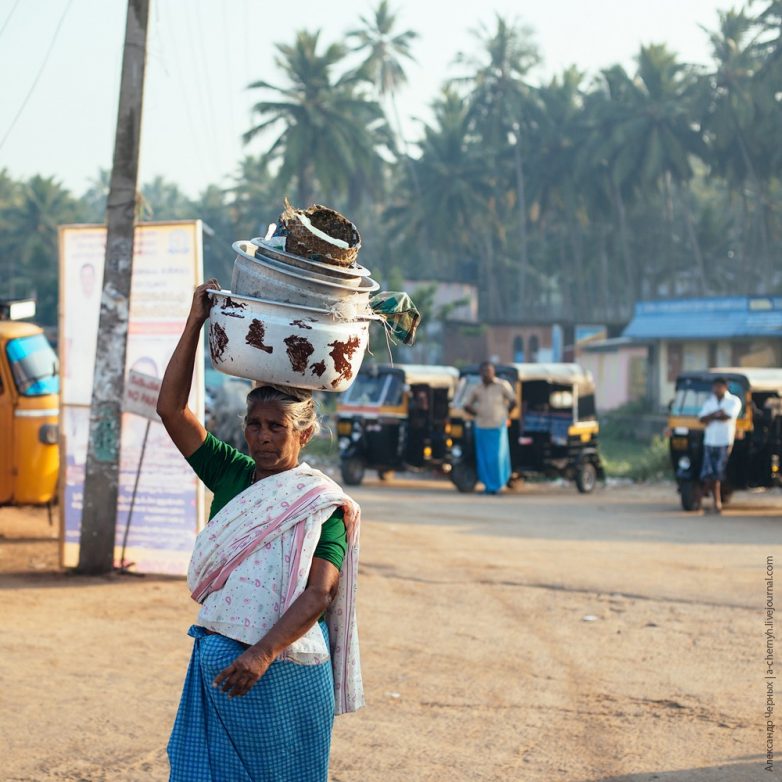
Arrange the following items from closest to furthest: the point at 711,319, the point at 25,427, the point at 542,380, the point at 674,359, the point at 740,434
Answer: the point at 25,427 < the point at 740,434 < the point at 542,380 < the point at 711,319 < the point at 674,359

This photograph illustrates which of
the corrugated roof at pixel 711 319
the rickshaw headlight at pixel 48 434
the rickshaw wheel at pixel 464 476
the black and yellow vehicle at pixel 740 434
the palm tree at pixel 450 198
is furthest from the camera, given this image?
the palm tree at pixel 450 198

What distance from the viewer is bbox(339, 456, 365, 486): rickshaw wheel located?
21.3 metres

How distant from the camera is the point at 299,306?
3375mm

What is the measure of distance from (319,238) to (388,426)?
17850 millimetres

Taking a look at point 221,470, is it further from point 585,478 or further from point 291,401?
point 585,478

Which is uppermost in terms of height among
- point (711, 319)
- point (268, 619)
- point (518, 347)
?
point (711, 319)

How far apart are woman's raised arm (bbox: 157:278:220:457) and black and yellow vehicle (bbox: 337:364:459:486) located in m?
17.3

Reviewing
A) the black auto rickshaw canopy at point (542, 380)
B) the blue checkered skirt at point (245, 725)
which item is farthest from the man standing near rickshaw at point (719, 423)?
the blue checkered skirt at point (245, 725)

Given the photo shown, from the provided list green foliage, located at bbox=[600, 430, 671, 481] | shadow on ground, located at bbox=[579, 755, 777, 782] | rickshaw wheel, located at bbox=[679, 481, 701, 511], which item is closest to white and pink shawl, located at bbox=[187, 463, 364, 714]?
shadow on ground, located at bbox=[579, 755, 777, 782]

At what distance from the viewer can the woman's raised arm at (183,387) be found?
11.5 ft

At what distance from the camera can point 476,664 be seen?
287 inches

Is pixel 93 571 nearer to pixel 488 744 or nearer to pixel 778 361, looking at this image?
pixel 488 744

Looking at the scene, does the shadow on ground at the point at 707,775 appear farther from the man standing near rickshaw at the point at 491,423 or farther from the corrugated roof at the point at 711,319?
the corrugated roof at the point at 711,319

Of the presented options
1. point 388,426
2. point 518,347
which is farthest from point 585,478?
point 518,347
